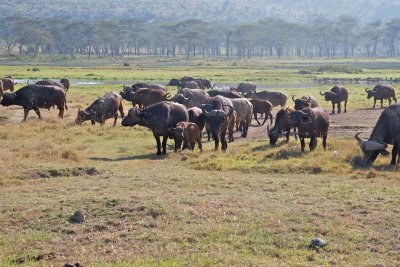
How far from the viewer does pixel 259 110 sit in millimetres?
27875

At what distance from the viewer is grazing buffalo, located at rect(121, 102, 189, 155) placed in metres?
19.0

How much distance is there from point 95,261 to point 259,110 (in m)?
19.7

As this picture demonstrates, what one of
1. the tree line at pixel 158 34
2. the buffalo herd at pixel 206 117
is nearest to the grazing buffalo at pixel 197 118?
the buffalo herd at pixel 206 117

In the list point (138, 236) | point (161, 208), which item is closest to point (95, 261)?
point (138, 236)

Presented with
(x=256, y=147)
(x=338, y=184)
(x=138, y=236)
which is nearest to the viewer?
(x=138, y=236)

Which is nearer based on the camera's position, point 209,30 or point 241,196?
point 241,196

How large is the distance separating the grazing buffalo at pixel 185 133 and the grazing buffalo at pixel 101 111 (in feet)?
24.4

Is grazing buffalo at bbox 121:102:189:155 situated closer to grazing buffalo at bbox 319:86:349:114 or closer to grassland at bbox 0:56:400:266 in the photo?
grassland at bbox 0:56:400:266

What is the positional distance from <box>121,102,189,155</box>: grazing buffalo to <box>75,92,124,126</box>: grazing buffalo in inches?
252

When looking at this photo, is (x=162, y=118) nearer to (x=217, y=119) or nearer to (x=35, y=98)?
(x=217, y=119)

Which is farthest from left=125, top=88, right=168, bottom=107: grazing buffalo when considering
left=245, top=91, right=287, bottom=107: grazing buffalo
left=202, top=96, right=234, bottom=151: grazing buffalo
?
left=202, top=96, right=234, bottom=151: grazing buffalo

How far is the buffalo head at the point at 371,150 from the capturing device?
1614 cm

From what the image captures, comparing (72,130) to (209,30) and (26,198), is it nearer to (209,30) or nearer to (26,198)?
(26,198)

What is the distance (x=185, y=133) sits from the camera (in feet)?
61.5
